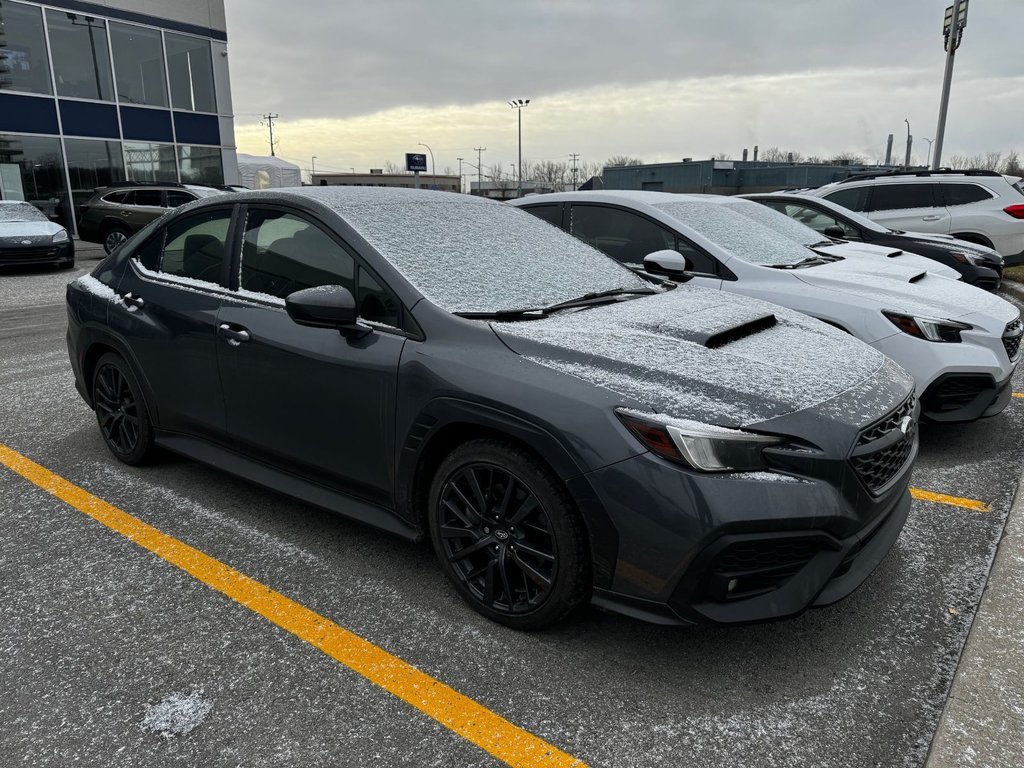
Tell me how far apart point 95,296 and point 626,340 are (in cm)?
317

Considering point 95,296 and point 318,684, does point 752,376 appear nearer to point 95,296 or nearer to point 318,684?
point 318,684

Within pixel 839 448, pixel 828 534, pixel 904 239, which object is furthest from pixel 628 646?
pixel 904 239

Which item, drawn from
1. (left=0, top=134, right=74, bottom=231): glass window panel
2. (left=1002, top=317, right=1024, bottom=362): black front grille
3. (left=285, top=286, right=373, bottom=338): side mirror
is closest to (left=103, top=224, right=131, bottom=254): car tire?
(left=0, top=134, right=74, bottom=231): glass window panel

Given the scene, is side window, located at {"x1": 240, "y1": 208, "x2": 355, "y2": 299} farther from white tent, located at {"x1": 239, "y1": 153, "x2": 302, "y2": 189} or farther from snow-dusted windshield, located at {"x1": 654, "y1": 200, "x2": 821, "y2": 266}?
white tent, located at {"x1": 239, "y1": 153, "x2": 302, "y2": 189}

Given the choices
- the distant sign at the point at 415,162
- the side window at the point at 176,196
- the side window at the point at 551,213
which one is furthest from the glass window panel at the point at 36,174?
the distant sign at the point at 415,162

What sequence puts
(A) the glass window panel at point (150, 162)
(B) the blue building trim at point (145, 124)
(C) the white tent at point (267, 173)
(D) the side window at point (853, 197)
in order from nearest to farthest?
(D) the side window at point (853, 197)
(B) the blue building trim at point (145, 124)
(A) the glass window panel at point (150, 162)
(C) the white tent at point (267, 173)

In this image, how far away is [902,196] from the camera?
11.4 metres

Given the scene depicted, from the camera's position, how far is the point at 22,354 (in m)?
7.20

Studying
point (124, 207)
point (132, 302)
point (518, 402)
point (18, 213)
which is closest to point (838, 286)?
point (518, 402)

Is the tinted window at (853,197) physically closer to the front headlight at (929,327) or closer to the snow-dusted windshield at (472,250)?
the front headlight at (929,327)

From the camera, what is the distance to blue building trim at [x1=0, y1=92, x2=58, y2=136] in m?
18.8

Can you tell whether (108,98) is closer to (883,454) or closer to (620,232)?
(620,232)

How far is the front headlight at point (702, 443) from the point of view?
2197 millimetres

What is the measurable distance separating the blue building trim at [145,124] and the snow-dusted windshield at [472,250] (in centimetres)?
2167
